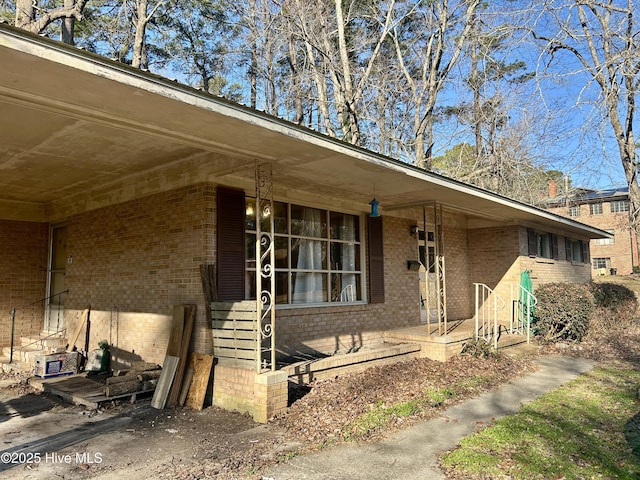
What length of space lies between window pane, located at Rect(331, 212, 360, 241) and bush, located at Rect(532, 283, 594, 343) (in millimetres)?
5028

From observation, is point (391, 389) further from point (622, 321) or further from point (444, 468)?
point (622, 321)

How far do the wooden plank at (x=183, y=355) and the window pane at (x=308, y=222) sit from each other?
2429 mm

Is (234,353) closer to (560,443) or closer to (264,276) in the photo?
(264,276)

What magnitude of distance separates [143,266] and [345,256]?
3.74m

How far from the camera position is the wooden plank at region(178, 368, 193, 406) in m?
6.03

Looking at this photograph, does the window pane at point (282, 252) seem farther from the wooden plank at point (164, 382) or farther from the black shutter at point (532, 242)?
the black shutter at point (532, 242)

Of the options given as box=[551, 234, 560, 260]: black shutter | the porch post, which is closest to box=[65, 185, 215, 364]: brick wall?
the porch post

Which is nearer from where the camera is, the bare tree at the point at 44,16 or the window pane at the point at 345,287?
the window pane at the point at 345,287

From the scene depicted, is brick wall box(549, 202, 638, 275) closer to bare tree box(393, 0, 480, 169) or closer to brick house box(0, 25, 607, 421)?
bare tree box(393, 0, 480, 169)

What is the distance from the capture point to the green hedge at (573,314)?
1052 centimetres

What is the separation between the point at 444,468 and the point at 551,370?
5.09 meters

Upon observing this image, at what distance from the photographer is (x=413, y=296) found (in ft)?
34.1

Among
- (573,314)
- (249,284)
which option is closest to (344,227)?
(249,284)

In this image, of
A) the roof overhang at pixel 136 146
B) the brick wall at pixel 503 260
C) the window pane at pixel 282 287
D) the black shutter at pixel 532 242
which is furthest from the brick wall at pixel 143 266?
the black shutter at pixel 532 242
